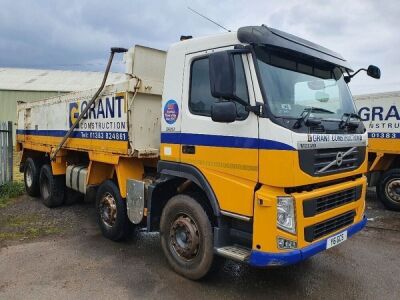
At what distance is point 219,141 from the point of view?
4.12 m

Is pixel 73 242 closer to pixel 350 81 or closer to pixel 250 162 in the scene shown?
pixel 250 162

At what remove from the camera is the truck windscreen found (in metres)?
3.81

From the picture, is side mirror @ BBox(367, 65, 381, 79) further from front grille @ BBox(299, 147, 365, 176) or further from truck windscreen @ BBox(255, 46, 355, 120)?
front grille @ BBox(299, 147, 365, 176)

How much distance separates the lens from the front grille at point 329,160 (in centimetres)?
371

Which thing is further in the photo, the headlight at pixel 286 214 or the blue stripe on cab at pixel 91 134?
the blue stripe on cab at pixel 91 134

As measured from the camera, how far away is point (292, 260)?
364 centimetres

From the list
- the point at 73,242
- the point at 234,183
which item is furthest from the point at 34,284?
the point at 234,183

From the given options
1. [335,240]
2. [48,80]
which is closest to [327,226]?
[335,240]

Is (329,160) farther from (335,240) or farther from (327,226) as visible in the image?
(335,240)

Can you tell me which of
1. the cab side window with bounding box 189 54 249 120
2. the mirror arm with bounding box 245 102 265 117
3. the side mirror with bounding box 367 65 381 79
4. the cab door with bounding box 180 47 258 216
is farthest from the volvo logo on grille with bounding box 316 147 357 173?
the side mirror with bounding box 367 65 381 79

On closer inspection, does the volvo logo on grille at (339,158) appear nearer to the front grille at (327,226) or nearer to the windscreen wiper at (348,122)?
the windscreen wiper at (348,122)

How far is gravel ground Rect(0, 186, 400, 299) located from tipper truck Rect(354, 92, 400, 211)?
6.59 ft

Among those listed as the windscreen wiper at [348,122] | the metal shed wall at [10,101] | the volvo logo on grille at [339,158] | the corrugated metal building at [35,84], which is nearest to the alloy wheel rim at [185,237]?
the volvo logo on grille at [339,158]

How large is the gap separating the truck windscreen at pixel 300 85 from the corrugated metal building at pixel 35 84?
19177mm
